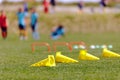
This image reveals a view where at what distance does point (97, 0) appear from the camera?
59.5m

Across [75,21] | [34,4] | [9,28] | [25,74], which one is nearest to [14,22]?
[9,28]

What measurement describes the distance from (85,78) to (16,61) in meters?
4.66

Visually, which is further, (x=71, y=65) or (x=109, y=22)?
(x=109, y=22)

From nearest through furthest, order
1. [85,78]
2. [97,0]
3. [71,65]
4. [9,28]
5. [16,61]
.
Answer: [85,78], [71,65], [16,61], [9,28], [97,0]

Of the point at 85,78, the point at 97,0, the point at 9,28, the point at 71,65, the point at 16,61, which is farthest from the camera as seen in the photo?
the point at 97,0

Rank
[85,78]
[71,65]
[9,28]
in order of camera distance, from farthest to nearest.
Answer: [9,28] < [71,65] < [85,78]

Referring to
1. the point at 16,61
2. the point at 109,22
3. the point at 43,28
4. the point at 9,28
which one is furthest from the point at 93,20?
the point at 16,61

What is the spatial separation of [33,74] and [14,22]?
32593mm

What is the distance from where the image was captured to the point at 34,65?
15.1m

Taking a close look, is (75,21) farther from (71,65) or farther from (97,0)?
(71,65)

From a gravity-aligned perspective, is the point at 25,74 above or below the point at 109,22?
above

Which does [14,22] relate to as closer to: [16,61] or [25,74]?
[16,61]

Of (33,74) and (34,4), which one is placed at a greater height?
(33,74)

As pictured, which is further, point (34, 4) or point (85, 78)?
point (34, 4)
